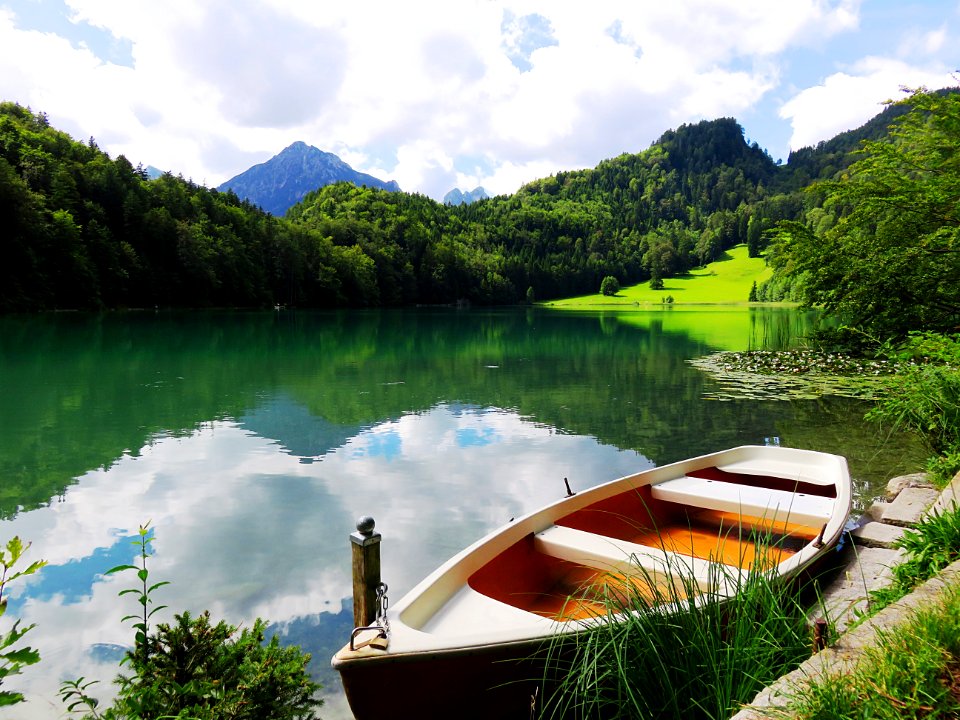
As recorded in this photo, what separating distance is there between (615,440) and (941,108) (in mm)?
12378

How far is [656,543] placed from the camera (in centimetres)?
627

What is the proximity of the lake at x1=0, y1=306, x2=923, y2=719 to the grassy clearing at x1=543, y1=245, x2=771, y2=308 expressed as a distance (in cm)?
9813

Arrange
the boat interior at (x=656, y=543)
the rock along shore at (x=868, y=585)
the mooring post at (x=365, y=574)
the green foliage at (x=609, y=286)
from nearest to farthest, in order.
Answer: the rock along shore at (x=868, y=585)
the mooring post at (x=365, y=574)
the boat interior at (x=656, y=543)
the green foliage at (x=609, y=286)

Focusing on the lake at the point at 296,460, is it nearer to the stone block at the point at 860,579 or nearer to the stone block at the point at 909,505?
the stone block at the point at 909,505

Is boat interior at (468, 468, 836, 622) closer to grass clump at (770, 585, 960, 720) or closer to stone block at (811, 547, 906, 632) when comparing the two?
stone block at (811, 547, 906, 632)

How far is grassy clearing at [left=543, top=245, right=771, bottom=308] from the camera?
117000mm

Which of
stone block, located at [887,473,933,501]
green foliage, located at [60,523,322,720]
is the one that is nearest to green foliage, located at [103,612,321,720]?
green foliage, located at [60,523,322,720]

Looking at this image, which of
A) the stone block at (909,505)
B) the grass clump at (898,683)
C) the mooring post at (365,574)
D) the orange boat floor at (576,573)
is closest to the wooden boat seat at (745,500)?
the orange boat floor at (576,573)

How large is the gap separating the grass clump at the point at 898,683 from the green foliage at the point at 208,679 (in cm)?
275

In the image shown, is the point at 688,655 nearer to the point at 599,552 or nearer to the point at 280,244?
the point at 599,552

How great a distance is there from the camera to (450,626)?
13.4ft

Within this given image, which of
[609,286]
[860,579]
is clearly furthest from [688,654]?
[609,286]

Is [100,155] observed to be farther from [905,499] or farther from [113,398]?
[905,499]

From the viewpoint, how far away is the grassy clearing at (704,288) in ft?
384
